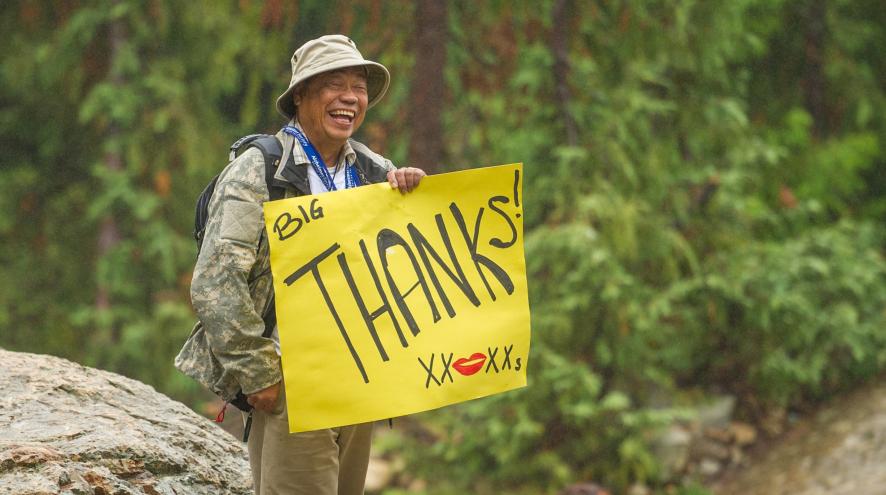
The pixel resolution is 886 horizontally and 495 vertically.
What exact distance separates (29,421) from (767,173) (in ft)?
29.8

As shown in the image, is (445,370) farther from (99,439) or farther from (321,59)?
(99,439)

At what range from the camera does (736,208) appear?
927 cm

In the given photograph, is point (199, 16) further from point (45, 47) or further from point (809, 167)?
point (809, 167)

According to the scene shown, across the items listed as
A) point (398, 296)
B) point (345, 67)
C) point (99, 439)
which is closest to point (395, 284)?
point (398, 296)

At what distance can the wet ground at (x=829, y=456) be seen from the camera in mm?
7848

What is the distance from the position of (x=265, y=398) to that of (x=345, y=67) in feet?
3.08

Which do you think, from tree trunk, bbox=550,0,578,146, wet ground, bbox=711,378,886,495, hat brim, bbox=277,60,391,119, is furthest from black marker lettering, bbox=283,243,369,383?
tree trunk, bbox=550,0,578,146

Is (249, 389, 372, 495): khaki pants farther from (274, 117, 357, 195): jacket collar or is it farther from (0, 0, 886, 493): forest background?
(0, 0, 886, 493): forest background

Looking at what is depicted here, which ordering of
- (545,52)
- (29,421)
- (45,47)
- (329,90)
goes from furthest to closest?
1. (45,47)
2. (545,52)
3. (29,421)
4. (329,90)

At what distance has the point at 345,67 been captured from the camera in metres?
2.94

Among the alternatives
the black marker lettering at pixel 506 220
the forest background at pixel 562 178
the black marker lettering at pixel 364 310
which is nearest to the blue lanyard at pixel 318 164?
the black marker lettering at pixel 364 310

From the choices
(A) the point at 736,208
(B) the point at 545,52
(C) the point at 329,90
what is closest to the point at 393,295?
(C) the point at 329,90

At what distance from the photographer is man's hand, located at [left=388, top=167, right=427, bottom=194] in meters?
3.04

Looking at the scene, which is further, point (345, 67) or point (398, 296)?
point (398, 296)
